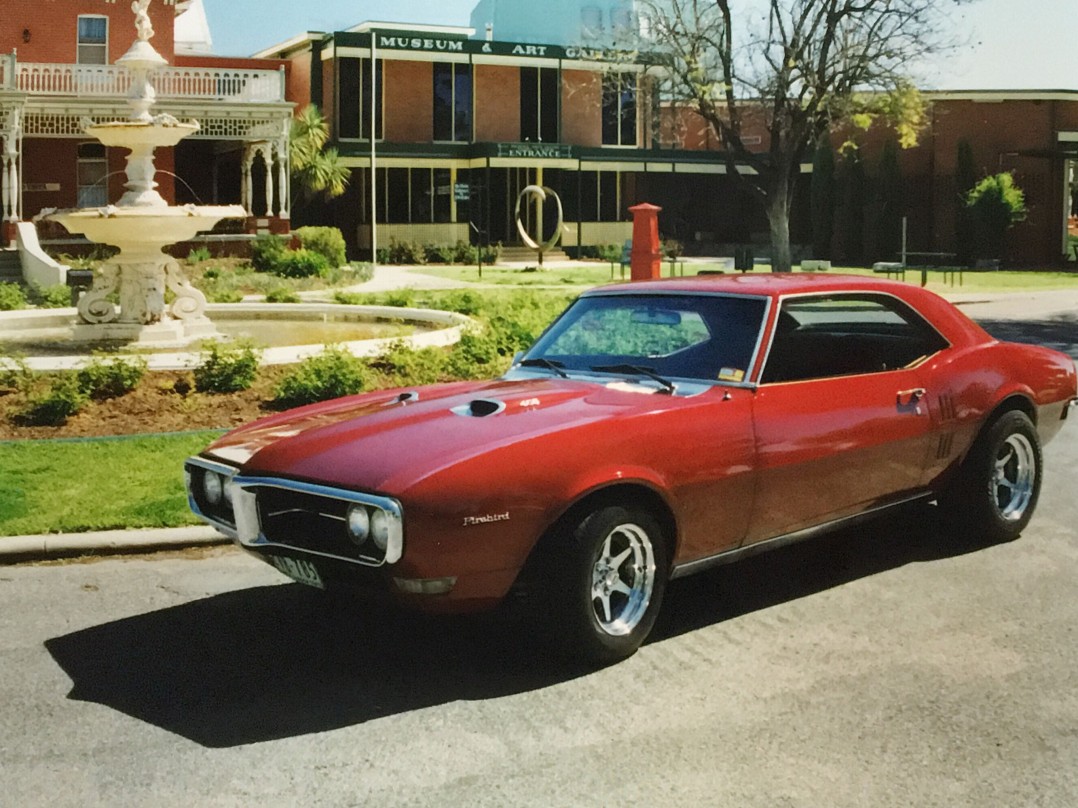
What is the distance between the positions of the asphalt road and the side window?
109 cm

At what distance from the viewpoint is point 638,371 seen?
6145mm

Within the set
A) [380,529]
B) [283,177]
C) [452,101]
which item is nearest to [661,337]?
[380,529]

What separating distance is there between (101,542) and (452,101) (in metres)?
43.6

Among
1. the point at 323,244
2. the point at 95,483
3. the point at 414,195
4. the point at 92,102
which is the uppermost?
the point at 92,102

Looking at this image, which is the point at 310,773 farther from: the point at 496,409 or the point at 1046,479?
the point at 1046,479

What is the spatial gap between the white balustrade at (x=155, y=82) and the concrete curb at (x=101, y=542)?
98.0 ft

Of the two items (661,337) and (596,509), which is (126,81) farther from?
(596,509)

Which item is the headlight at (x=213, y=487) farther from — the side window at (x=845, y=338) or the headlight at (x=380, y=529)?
the side window at (x=845, y=338)

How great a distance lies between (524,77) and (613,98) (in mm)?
4235

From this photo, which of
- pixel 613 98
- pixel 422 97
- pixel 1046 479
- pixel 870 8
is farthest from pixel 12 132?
pixel 1046 479

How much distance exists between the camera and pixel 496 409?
5570 millimetres

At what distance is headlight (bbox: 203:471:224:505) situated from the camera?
571cm

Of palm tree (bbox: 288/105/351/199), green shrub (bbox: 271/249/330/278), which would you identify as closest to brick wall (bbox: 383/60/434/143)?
palm tree (bbox: 288/105/351/199)

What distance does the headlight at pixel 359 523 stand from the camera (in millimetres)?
4941
